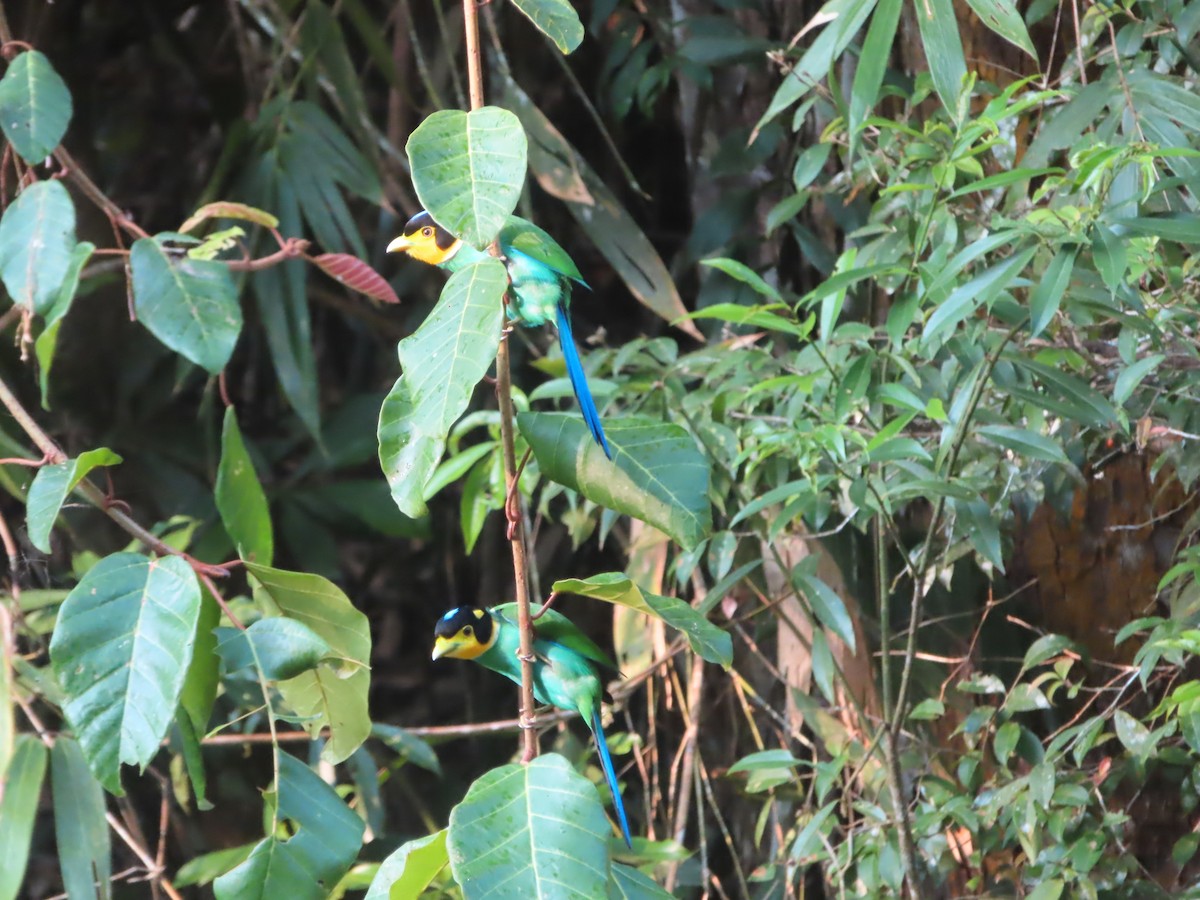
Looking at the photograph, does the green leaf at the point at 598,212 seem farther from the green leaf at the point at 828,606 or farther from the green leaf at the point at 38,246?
the green leaf at the point at 38,246

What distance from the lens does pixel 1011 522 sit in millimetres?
1479

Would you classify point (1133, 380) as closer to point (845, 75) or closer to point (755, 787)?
point (755, 787)

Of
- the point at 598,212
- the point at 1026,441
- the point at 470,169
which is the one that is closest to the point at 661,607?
the point at 470,169

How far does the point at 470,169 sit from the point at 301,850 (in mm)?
497

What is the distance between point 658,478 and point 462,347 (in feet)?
0.64

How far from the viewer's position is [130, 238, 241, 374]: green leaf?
113 centimetres

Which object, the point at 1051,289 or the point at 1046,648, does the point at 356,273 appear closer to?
the point at 1051,289

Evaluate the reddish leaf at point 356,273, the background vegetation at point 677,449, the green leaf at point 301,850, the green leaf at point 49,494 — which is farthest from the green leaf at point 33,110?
the green leaf at point 301,850

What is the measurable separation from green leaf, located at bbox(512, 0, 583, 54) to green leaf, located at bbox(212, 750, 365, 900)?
541mm

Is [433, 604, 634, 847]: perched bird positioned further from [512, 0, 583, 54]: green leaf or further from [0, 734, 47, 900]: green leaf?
[0, 734, 47, 900]: green leaf

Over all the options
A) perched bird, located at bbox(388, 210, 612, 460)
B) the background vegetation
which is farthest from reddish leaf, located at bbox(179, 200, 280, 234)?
perched bird, located at bbox(388, 210, 612, 460)

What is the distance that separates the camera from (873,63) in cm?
121

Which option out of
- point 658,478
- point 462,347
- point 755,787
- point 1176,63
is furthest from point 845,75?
point 462,347

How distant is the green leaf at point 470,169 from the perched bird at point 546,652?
1.32 ft
